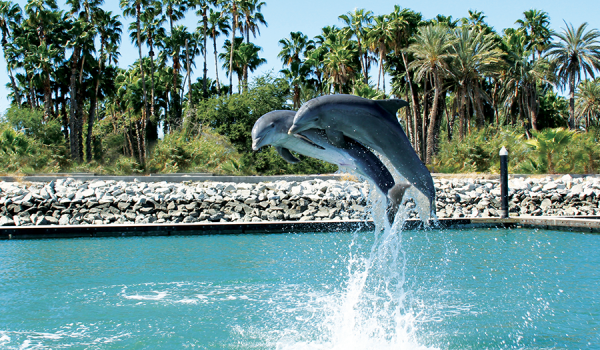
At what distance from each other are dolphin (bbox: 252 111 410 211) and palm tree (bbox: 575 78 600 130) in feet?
168

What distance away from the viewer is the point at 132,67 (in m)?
44.3

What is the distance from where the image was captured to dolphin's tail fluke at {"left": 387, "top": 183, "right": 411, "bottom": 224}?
14.9 ft

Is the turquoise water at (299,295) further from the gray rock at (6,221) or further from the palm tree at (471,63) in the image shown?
the palm tree at (471,63)

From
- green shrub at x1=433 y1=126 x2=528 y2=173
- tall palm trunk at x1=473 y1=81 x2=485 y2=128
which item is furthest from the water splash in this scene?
tall palm trunk at x1=473 y1=81 x2=485 y2=128

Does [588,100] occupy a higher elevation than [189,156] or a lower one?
higher

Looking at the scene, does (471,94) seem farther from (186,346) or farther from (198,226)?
(186,346)

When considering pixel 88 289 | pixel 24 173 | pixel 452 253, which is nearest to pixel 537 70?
pixel 452 253

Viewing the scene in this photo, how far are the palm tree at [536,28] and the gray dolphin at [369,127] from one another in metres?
40.3

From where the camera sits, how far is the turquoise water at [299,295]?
6016mm

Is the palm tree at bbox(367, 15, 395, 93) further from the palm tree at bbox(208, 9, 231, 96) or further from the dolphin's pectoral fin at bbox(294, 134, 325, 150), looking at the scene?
Result: the dolphin's pectoral fin at bbox(294, 134, 325, 150)

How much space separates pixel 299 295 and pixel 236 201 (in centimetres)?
858

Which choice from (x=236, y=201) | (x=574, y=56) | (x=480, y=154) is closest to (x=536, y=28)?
(x=574, y=56)

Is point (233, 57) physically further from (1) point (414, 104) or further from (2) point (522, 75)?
(2) point (522, 75)

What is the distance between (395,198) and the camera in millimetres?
4555
